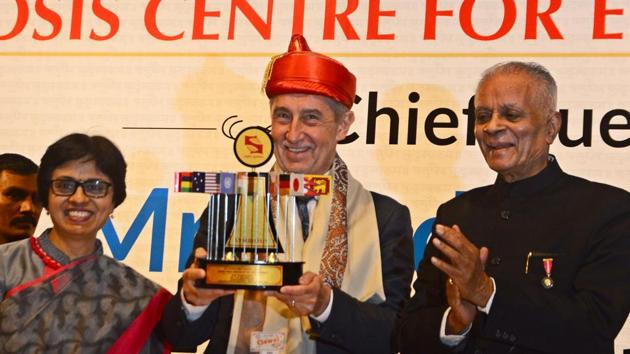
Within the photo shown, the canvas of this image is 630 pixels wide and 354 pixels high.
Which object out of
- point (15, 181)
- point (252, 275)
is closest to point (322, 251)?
point (252, 275)

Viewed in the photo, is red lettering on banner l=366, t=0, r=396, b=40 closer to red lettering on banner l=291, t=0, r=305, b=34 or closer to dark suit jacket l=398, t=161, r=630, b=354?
red lettering on banner l=291, t=0, r=305, b=34

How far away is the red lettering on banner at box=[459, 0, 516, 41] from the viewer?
4180 millimetres

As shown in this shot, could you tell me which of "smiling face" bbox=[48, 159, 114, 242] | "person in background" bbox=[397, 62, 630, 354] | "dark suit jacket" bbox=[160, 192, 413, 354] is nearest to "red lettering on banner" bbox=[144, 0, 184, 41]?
"smiling face" bbox=[48, 159, 114, 242]

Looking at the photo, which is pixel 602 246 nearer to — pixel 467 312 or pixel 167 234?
pixel 467 312

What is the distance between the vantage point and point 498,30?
165 inches

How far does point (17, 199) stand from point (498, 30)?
7.13ft

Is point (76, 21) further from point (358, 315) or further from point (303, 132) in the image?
point (358, 315)

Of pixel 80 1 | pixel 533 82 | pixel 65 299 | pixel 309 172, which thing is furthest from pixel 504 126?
pixel 80 1

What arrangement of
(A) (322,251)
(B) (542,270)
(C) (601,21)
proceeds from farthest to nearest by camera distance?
(C) (601,21) < (A) (322,251) < (B) (542,270)

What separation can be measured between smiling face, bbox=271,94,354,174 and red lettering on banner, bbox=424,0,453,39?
1007 millimetres

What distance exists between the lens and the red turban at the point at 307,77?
339cm

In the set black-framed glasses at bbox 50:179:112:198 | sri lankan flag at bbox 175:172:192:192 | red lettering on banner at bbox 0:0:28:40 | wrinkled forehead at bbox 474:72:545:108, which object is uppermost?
red lettering on banner at bbox 0:0:28:40

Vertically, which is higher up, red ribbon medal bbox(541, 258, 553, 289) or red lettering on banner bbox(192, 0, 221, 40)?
red lettering on banner bbox(192, 0, 221, 40)

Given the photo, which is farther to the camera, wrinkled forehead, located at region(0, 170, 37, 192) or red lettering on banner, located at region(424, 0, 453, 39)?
wrinkled forehead, located at region(0, 170, 37, 192)
